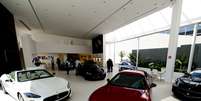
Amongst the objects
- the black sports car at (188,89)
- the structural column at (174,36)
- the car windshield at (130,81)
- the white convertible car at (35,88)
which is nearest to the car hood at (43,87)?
the white convertible car at (35,88)

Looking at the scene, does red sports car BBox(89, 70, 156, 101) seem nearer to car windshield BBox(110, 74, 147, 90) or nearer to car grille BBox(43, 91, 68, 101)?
car windshield BBox(110, 74, 147, 90)

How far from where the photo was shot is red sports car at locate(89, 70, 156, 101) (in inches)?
93.4

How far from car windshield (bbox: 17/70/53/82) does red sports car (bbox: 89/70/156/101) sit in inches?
91.9

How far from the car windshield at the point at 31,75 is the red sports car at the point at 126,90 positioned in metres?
2.33

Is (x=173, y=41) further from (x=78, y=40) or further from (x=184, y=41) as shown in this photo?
(x=78, y=40)

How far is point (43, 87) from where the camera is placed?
3.16 metres

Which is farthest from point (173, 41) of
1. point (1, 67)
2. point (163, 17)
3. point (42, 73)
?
point (1, 67)

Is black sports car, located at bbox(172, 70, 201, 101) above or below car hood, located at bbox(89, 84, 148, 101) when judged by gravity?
below

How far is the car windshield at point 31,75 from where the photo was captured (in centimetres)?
360

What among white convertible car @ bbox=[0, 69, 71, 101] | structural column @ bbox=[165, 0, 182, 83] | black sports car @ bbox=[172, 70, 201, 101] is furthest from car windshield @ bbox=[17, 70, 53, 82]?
structural column @ bbox=[165, 0, 182, 83]

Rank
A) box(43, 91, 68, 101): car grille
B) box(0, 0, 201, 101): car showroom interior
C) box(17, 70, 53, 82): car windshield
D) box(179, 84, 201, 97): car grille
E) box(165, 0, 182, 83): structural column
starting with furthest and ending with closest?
1. box(165, 0, 182, 83): structural column
2. box(17, 70, 53, 82): car windshield
3. box(179, 84, 201, 97): car grille
4. box(0, 0, 201, 101): car showroom interior
5. box(43, 91, 68, 101): car grille

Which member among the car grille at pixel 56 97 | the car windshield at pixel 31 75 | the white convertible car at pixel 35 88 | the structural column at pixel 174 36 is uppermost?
the structural column at pixel 174 36

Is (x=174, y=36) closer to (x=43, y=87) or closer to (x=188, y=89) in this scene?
(x=188, y=89)

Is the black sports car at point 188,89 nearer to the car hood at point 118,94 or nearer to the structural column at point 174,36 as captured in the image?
the structural column at point 174,36
